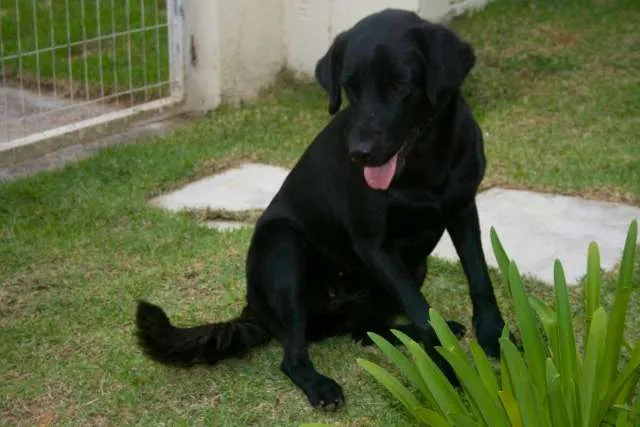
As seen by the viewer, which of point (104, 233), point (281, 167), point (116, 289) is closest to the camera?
point (116, 289)

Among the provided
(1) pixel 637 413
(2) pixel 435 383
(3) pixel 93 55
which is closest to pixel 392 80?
(2) pixel 435 383

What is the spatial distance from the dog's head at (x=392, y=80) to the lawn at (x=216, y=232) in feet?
2.78

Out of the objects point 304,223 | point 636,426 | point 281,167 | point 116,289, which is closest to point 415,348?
point 636,426

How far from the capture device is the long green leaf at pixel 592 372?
8.27 feet

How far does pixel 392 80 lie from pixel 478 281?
0.81m

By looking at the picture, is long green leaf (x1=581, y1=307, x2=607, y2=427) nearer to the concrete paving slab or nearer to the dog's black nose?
the dog's black nose

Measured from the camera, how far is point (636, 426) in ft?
8.17

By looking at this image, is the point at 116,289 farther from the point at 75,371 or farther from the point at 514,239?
the point at 514,239

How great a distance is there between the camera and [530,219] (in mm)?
4863

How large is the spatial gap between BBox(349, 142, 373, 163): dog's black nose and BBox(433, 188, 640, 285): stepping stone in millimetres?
1456

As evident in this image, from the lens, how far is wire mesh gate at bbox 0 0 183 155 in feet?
21.4

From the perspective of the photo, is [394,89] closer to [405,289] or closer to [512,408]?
[405,289]

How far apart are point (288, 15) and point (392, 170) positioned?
427 cm

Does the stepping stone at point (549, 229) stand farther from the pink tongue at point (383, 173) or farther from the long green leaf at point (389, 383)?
the long green leaf at point (389, 383)
